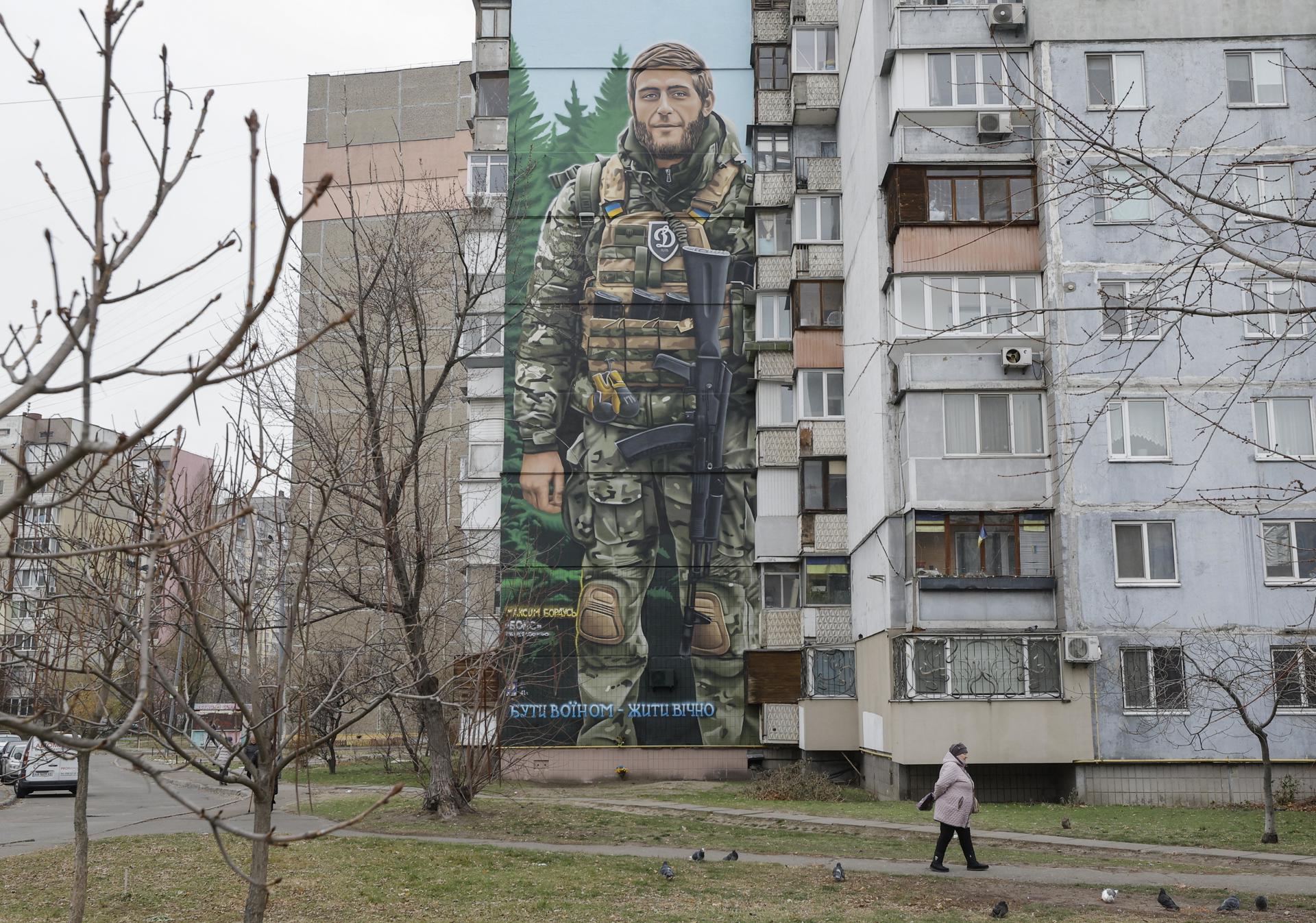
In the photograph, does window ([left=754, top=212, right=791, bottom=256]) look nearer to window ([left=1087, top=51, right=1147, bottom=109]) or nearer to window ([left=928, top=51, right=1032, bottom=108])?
window ([left=928, top=51, right=1032, bottom=108])

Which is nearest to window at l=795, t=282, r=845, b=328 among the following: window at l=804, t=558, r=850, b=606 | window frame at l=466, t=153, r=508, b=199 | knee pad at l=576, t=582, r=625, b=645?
window at l=804, t=558, r=850, b=606

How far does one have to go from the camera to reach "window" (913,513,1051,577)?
26.1 meters

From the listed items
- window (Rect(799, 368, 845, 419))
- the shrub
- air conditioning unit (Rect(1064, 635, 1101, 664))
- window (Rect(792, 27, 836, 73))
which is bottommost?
the shrub

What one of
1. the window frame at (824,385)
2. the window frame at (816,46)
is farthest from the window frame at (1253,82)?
the window frame at (816,46)

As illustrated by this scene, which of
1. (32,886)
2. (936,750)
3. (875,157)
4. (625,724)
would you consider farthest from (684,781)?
(32,886)

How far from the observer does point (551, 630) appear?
36.5 meters

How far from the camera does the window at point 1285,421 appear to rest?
2603 centimetres

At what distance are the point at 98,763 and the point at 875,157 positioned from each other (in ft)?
137

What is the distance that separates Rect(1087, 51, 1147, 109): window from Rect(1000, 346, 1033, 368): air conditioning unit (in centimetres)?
574

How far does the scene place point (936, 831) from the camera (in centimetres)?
2011

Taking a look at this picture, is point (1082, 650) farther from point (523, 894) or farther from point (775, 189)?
point (775, 189)

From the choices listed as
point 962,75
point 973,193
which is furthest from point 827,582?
point 962,75

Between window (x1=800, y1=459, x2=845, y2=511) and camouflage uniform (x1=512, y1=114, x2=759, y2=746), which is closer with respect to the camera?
window (x1=800, y1=459, x2=845, y2=511)

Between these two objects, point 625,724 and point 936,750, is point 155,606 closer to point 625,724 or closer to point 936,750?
point 936,750
